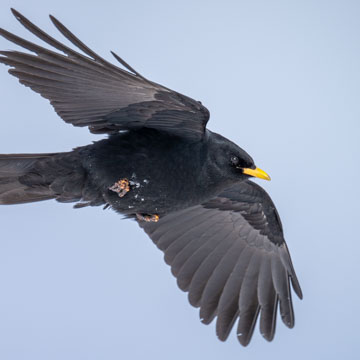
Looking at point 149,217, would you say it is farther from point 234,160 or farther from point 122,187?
point 234,160

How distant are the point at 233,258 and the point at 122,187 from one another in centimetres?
220

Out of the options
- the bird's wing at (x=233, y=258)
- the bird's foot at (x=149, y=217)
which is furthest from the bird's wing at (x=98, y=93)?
the bird's wing at (x=233, y=258)

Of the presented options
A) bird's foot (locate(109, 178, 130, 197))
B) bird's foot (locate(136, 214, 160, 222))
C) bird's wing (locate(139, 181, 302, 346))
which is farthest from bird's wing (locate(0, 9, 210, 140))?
bird's wing (locate(139, 181, 302, 346))

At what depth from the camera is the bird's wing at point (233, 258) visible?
767 centimetres

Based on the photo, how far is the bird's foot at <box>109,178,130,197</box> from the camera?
20.9ft

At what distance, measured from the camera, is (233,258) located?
321 inches

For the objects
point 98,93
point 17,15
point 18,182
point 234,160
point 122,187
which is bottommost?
point 122,187

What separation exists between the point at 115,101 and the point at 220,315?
2556 millimetres

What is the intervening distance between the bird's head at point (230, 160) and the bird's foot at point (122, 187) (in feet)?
2.46

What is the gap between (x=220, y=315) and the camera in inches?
301

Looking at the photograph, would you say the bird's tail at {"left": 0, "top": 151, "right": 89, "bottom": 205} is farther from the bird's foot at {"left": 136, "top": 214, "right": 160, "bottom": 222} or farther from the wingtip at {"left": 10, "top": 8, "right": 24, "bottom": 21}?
the wingtip at {"left": 10, "top": 8, "right": 24, "bottom": 21}

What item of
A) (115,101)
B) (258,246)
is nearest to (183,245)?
(258,246)

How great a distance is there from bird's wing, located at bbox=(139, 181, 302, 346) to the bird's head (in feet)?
4.41

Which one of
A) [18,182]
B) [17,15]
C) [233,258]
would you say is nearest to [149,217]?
[18,182]
